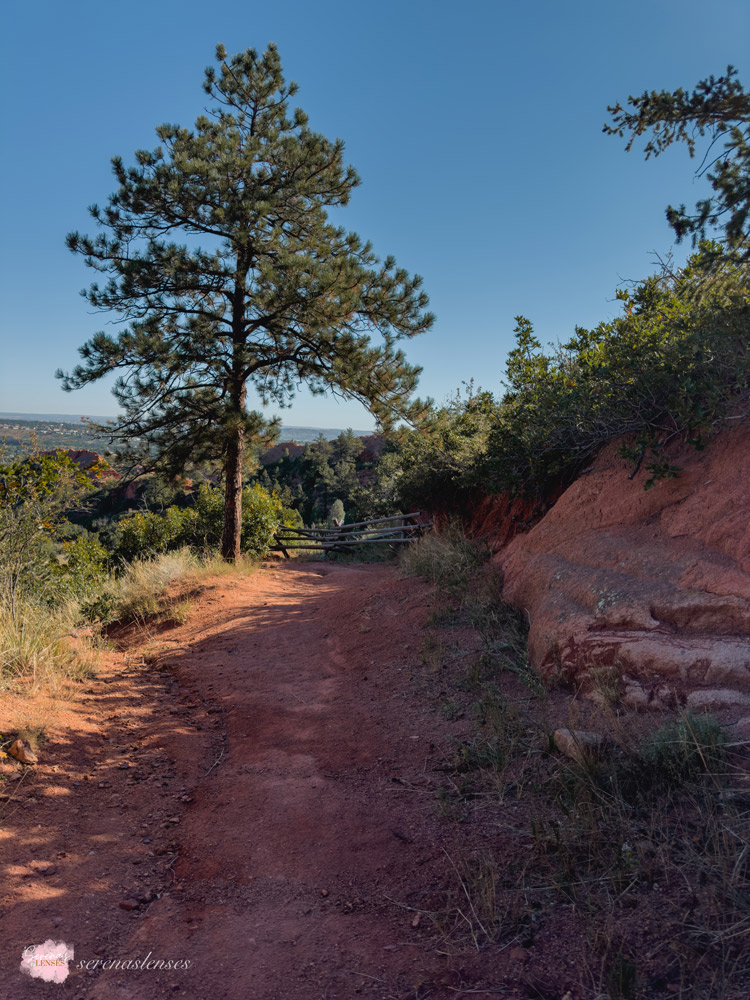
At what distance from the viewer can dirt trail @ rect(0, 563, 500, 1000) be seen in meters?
2.33

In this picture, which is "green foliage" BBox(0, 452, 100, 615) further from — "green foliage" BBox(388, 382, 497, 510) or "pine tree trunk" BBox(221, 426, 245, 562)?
"green foliage" BBox(388, 382, 497, 510)

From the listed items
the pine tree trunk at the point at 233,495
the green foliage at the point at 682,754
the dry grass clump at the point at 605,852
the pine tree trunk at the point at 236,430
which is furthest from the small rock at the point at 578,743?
the pine tree trunk at the point at 233,495

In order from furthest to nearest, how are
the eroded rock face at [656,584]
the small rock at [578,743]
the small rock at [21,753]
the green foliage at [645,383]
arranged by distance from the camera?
the green foliage at [645,383], the small rock at [21,753], the eroded rock face at [656,584], the small rock at [578,743]

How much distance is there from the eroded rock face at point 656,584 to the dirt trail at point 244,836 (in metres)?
1.23

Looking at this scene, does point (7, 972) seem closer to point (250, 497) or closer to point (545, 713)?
point (545, 713)

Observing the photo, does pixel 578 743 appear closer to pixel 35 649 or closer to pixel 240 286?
pixel 35 649

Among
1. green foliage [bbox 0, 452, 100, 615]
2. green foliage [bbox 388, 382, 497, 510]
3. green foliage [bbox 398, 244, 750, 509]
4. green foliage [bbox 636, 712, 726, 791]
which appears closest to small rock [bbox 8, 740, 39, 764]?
green foliage [bbox 0, 452, 100, 615]

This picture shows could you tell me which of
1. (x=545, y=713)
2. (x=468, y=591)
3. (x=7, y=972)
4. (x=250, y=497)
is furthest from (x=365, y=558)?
(x=7, y=972)

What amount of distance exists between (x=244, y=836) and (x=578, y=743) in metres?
1.94
